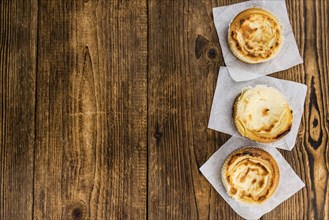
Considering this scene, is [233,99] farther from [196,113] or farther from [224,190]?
[224,190]

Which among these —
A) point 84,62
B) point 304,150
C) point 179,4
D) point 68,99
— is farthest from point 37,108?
point 304,150

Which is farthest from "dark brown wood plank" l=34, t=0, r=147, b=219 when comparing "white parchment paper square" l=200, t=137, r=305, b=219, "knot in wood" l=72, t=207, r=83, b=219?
"white parchment paper square" l=200, t=137, r=305, b=219

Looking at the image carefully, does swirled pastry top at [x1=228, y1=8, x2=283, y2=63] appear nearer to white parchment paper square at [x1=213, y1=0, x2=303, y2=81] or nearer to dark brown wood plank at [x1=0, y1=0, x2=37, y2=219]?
white parchment paper square at [x1=213, y1=0, x2=303, y2=81]

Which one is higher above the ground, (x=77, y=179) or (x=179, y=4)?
(x=179, y=4)

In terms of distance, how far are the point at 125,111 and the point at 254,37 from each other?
1.47 ft

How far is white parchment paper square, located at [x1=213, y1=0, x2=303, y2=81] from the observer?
1.39 m

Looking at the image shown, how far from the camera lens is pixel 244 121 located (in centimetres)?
133

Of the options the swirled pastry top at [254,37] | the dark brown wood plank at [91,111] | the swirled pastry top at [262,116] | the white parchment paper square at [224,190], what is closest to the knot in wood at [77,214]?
the dark brown wood plank at [91,111]

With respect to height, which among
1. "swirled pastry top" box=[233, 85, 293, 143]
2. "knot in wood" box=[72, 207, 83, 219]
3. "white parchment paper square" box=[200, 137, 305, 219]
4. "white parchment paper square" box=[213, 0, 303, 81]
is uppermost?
"white parchment paper square" box=[213, 0, 303, 81]

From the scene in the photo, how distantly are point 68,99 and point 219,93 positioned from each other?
0.47 m

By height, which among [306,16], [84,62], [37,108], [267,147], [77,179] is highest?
[306,16]

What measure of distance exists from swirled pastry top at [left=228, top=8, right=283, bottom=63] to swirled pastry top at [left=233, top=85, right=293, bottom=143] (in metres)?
0.11

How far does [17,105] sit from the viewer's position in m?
1.42

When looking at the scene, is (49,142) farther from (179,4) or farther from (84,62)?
(179,4)
